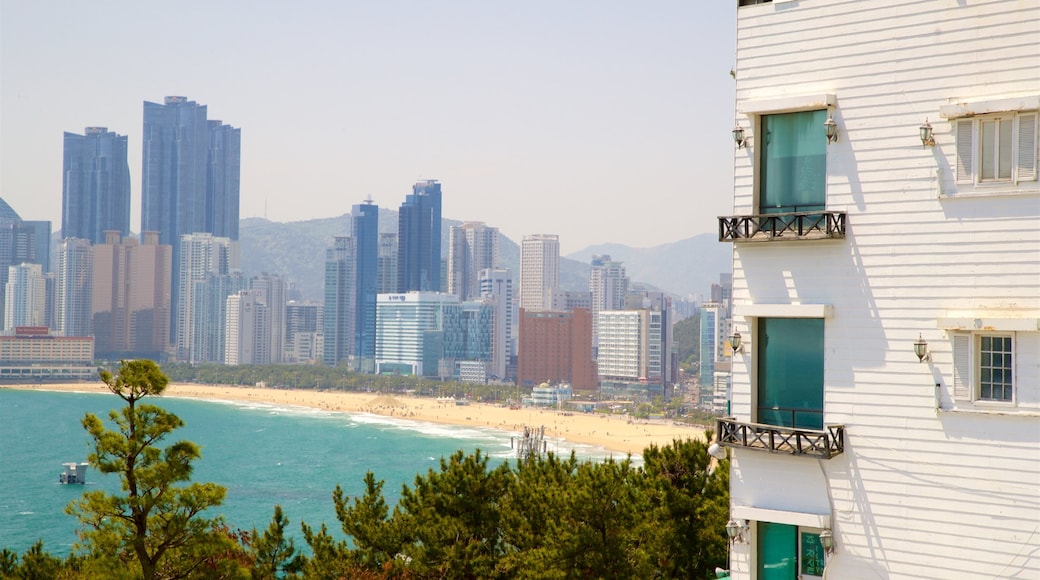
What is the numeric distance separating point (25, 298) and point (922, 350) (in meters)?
200

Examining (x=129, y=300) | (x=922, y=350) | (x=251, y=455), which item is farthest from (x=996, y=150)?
(x=129, y=300)

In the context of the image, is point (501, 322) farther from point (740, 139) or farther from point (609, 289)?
point (740, 139)

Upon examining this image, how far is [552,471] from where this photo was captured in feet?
50.4

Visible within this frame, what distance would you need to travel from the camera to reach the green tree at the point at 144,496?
10.8m

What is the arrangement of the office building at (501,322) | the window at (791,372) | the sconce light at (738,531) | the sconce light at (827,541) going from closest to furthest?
the sconce light at (827,541), the window at (791,372), the sconce light at (738,531), the office building at (501,322)

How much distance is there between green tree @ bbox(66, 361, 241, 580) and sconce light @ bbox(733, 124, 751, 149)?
21.4 ft

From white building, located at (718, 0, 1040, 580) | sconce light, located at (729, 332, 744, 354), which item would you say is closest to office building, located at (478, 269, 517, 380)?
sconce light, located at (729, 332, 744, 354)

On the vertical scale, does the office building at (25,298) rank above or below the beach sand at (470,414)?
above

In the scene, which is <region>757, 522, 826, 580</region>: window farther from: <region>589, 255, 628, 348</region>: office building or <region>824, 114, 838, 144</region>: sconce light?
<region>589, 255, 628, 348</region>: office building

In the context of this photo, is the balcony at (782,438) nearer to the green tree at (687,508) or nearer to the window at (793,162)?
the window at (793,162)

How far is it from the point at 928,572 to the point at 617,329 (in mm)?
126715

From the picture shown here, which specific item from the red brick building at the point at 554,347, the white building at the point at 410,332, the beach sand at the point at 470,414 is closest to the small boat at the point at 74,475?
the beach sand at the point at 470,414

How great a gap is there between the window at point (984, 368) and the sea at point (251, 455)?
82.8 ft

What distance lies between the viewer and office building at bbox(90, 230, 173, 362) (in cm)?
18038
